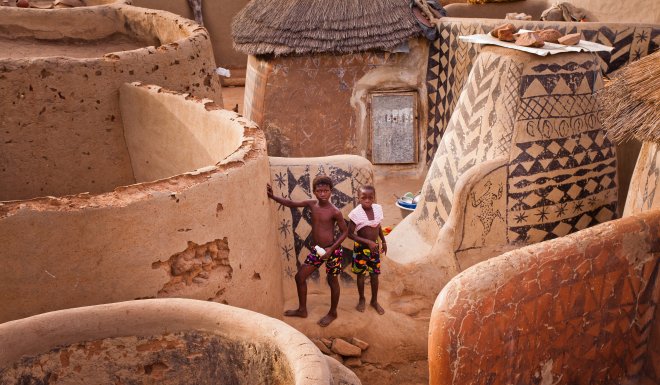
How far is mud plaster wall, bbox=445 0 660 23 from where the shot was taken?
850 cm

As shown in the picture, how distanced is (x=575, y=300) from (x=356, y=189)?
7.48 ft

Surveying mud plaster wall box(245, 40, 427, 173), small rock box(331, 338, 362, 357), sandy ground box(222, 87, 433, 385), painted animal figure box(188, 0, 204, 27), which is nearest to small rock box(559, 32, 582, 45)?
sandy ground box(222, 87, 433, 385)

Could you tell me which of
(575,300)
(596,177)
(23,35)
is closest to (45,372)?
(575,300)

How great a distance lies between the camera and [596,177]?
702 centimetres

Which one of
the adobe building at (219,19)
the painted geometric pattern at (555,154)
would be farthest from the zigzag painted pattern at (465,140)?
the adobe building at (219,19)

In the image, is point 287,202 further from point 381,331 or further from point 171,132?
point 381,331

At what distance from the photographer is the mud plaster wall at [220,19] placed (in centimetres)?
1487

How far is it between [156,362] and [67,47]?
544cm

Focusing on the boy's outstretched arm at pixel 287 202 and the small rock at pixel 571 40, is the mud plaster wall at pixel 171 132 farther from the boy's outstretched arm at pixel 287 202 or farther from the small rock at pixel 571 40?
the small rock at pixel 571 40

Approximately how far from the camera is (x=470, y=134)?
719cm

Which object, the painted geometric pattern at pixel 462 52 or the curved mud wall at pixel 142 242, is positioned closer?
the curved mud wall at pixel 142 242

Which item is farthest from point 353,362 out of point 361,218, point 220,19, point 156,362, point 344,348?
point 220,19

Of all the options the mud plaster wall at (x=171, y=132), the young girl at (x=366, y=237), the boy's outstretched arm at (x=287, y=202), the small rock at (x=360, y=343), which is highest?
the mud plaster wall at (x=171, y=132)

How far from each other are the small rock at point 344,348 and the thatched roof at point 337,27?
4.43 meters
